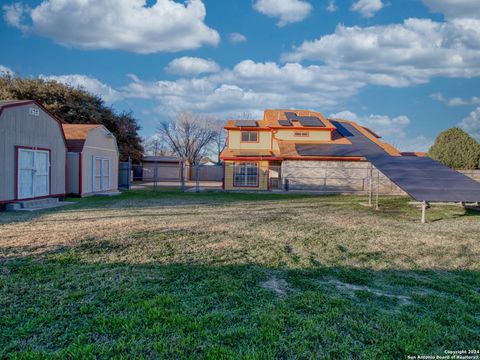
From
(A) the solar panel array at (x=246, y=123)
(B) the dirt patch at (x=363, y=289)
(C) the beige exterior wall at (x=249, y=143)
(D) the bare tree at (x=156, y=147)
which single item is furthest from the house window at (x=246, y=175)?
(D) the bare tree at (x=156, y=147)

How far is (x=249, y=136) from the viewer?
23438 millimetres

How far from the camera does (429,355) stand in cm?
268

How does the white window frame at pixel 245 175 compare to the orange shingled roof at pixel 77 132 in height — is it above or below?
below

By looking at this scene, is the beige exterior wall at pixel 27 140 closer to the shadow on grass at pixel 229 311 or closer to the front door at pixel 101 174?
the front door at pixel 101 174

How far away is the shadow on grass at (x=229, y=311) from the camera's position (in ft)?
8.93

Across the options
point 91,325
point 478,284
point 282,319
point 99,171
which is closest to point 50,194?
point 99,171

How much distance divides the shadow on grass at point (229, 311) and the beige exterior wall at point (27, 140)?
7.59 m

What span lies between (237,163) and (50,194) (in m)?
11.4

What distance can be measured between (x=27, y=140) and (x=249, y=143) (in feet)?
46.7

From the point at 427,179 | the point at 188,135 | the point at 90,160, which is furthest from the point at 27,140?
the point at 188,135

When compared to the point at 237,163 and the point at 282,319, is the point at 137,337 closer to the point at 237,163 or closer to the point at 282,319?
the point at 282,319

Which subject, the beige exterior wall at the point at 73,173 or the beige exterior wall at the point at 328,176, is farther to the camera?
the beige exterior wall at the point at 328,176

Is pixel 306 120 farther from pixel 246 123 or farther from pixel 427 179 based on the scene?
pixel 427 179

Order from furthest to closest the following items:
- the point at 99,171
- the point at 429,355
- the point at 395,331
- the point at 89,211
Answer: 1. the point at 99,171
2. the point at 89,211
3. the point at 395,331
4. the point at 429,355
